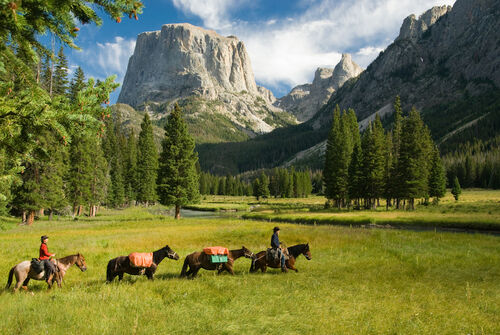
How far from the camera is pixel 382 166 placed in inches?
2448

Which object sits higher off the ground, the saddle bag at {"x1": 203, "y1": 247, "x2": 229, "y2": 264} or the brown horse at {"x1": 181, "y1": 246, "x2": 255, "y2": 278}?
the saddle bag at {"x1": 203, "y1": 247, "x2": 229, "y2": 264}

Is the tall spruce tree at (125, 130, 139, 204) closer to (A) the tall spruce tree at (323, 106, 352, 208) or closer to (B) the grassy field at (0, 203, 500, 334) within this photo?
(A) the tall spruce tree at (323, 106, 352, 208)

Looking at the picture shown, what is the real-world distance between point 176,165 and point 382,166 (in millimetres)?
44190

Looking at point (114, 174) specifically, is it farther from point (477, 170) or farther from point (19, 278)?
point (477, 170)

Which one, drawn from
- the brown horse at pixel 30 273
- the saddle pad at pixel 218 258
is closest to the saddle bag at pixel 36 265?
the brown horse at pixel 30 273

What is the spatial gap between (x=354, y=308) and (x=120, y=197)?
236 ft

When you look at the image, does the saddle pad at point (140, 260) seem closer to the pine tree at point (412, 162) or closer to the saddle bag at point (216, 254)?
the saddle bag at point (216, 254)

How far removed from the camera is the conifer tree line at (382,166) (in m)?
59.4

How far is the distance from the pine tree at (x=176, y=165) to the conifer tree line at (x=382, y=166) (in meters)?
37.7

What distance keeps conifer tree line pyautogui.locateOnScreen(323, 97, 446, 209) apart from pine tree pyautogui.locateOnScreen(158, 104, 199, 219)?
124ft

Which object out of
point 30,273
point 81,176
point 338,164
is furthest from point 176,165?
point 338,164

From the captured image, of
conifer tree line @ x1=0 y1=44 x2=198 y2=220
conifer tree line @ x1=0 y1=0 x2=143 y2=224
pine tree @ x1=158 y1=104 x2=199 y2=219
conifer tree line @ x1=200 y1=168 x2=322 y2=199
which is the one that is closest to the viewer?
conifer tree line @ x1=0 y1=0 x2=143 y2=224

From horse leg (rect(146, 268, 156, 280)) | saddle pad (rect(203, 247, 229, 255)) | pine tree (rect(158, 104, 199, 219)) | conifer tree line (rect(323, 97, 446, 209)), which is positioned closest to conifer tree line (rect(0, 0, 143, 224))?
horse leg (rect(146, 268, 156, 280))

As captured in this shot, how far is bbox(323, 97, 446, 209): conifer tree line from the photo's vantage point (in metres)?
59.4
